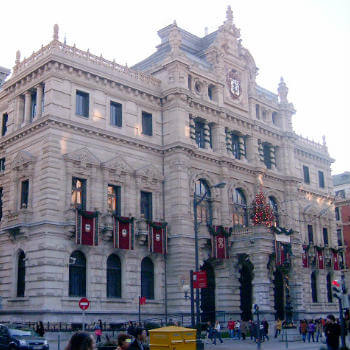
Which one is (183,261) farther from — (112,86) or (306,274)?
(306,274)

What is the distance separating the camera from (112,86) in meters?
43.4

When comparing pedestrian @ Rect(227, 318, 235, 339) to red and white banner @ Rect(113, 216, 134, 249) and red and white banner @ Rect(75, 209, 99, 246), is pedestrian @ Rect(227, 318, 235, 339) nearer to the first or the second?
red and white banner @ Rect(113, 216, 134, 249)

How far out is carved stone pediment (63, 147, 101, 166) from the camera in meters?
39.1

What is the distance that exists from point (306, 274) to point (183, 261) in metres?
19.8

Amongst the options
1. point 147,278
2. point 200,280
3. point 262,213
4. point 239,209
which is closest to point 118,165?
point 147,278

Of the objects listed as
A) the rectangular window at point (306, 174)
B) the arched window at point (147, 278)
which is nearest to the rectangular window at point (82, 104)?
the arched window at point (147, 278)

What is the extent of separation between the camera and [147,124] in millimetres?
46656

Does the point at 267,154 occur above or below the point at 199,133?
above

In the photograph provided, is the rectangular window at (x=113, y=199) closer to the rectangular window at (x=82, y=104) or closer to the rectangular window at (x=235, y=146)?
the rectangular window at (x=82, y=104)

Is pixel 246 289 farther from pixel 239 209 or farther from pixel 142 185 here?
pixel 142 185

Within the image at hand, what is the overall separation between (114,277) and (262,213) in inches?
638

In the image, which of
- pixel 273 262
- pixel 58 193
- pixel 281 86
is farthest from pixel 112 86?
pixel 281 86

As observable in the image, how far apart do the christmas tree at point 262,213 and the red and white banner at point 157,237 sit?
1034cm

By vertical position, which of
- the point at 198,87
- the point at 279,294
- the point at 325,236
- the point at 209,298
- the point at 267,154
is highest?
the point at 198,87
